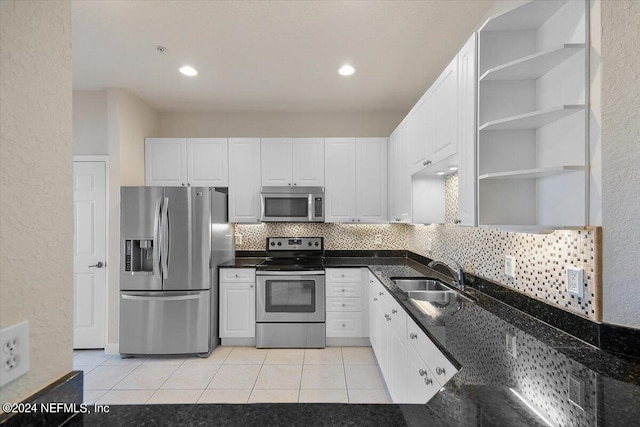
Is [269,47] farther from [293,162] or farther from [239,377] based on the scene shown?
[239,377]

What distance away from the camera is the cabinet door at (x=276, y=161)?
143 inches

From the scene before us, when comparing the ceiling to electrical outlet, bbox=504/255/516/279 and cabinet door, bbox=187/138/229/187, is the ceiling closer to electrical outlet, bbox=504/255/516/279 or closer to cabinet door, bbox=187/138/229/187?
cabinet door, bbox=187/138/229/187

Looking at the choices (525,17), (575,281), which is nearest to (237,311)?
(575,281)

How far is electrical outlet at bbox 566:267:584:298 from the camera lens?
Result: 1.23 m

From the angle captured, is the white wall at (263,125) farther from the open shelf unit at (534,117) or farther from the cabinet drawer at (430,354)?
the cabinet drawer at (430,354)

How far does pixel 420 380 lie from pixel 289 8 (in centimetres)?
234

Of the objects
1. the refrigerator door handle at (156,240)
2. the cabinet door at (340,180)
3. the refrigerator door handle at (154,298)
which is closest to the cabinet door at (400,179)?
the cabinet door at (340,180)

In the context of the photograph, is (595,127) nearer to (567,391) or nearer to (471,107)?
(471,107)

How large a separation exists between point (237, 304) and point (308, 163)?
1.83m

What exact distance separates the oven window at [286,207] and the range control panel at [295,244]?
1.31ft

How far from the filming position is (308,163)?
→ 3635 millimetres

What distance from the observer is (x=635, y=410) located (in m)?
0.79

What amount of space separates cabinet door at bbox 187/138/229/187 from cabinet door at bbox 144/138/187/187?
83mm

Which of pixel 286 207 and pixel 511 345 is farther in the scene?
pixel 286 207
